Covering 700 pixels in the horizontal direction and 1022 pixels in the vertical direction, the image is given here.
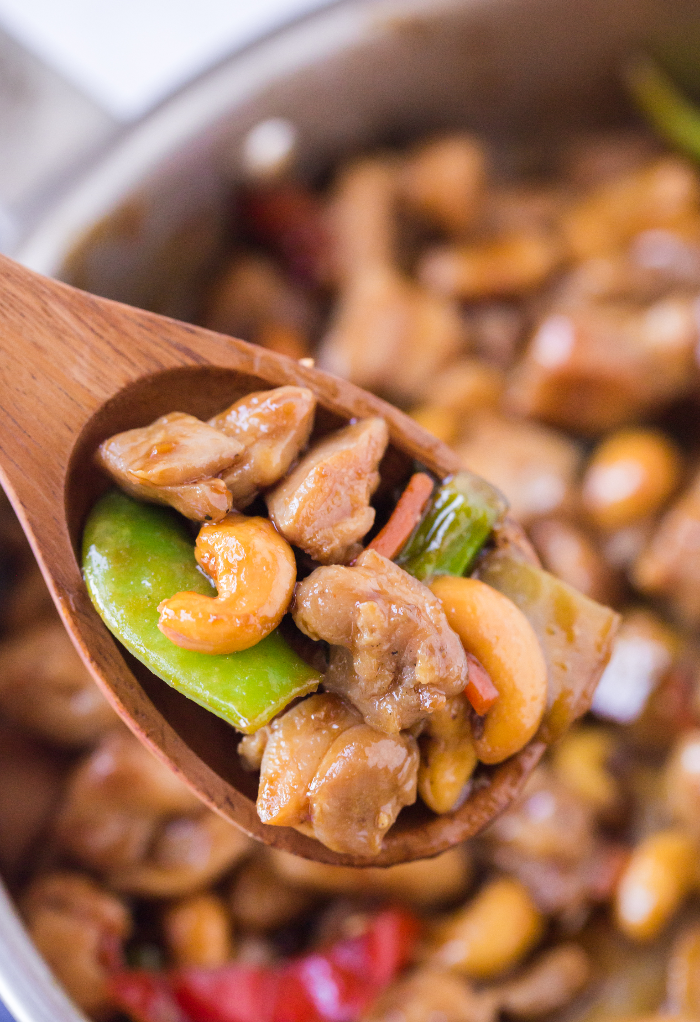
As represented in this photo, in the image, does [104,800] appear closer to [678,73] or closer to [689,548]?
[689,548]

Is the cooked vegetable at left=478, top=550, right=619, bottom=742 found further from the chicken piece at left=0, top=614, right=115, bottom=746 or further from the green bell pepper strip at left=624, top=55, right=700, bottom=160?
the green bell pepper strip at left=624, top=55, right=700, bottom=160

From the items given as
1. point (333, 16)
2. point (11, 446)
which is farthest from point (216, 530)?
point (333, 16)

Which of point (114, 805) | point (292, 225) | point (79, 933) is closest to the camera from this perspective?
point (79, 933)

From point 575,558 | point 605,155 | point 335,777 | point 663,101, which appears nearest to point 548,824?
point 575,558

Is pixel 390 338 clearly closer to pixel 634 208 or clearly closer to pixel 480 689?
pixel 634 208

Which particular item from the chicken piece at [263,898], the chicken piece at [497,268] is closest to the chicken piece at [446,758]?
the chicken piece at [263,898]
